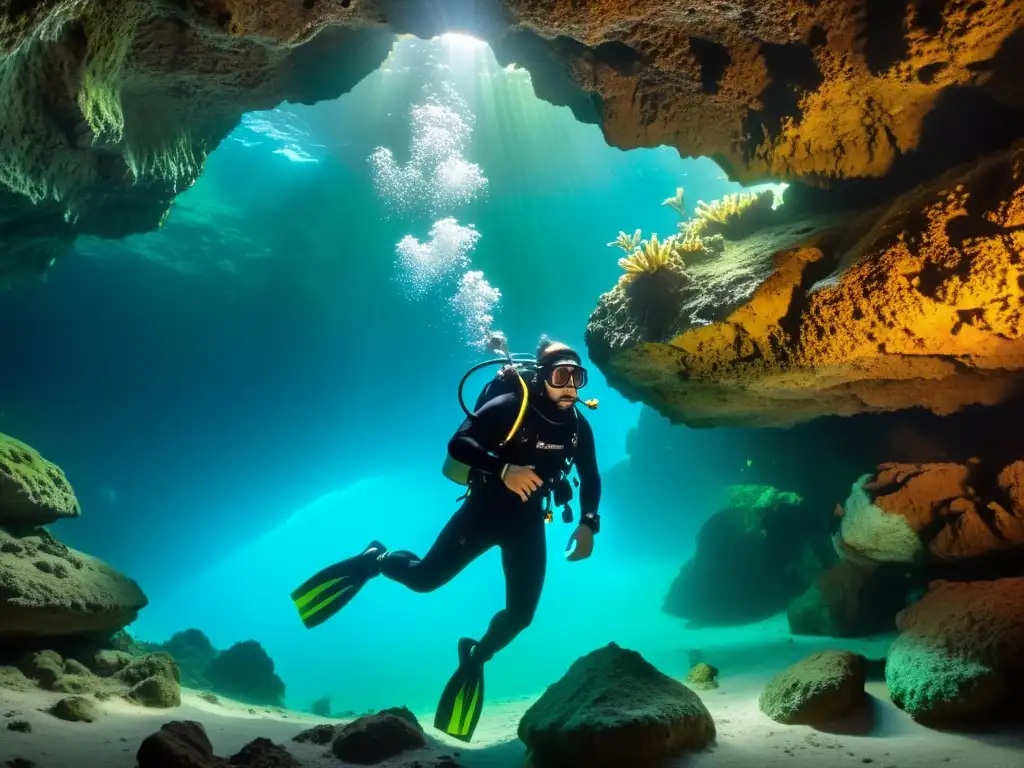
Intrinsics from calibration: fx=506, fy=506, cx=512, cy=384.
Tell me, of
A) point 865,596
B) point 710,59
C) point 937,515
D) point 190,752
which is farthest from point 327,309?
point 937,515

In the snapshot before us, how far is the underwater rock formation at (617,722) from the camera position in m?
2.94

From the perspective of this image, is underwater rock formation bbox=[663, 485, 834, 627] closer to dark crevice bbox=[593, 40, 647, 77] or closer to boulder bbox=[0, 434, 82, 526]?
dark crevice bbox=[593, 40, 647, 77]

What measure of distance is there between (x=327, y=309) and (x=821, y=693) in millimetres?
20572

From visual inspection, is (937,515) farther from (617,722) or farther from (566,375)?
(617,722)

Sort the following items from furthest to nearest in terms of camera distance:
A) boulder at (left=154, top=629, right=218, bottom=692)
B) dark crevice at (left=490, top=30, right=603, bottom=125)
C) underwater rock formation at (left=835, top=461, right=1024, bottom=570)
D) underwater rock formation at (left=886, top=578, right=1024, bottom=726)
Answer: boulder at (left=154, top=629, right=218, bottom=692) → dark crevice at (left=490, top=30, right=603, bottom=125) → underwater rock formation at (left=835, top=461, right=1024, bottom=570) → underwater rock formation at (left=886, top=578, right=1024, bottom=726)

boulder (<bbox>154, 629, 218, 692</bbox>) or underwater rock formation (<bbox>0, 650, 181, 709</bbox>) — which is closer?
underwater rock formation (<bbox>0, 650, 181, 709</bbox>)

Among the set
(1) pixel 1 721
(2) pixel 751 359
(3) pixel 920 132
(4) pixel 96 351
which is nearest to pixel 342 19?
(2) pixel 751 359

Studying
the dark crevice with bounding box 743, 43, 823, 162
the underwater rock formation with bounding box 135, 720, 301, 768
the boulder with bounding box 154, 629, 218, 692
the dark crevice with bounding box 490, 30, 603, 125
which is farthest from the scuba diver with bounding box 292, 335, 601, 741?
the boulder with bounding box 154, 629, 218, 692

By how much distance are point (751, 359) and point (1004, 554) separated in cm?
273

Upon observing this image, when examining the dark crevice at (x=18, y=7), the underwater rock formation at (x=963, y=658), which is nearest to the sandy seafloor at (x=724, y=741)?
the underwater rock formation at (x=963, y=658)

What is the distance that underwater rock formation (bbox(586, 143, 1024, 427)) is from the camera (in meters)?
3.44

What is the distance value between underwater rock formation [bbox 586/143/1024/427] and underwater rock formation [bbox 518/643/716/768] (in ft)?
9.90

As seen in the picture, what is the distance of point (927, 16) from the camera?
3770 mm

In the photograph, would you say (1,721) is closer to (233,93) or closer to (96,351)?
(233,93)
